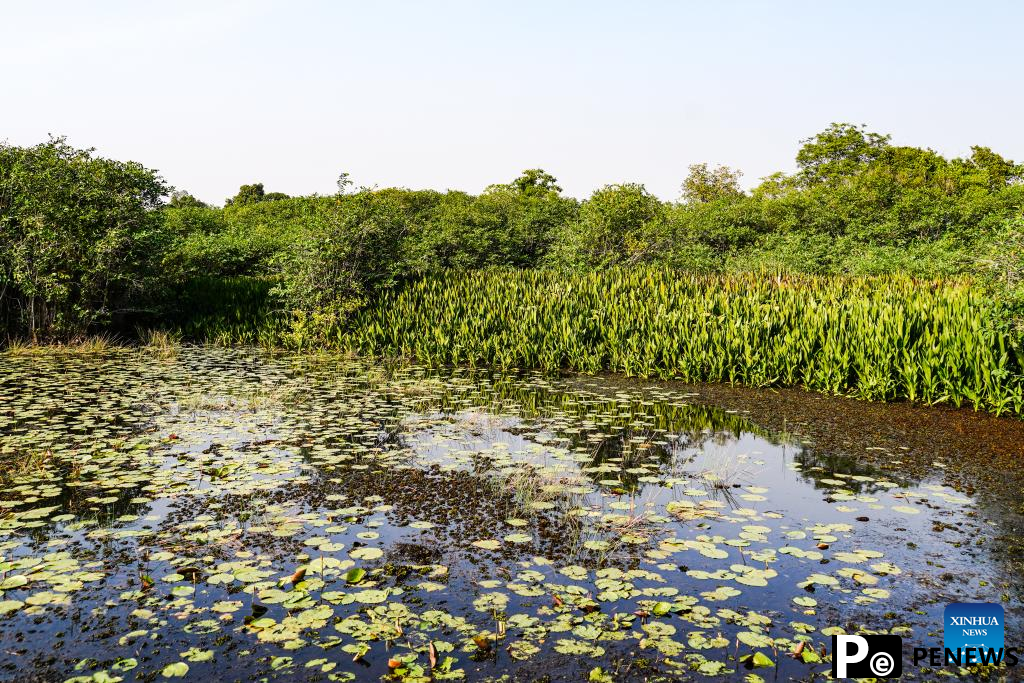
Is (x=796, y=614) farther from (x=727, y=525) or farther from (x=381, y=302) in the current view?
(x=381, y=302)

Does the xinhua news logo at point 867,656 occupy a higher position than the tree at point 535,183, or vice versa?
the tree at point 535,183

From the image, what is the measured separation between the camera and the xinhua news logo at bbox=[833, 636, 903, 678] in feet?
10.4

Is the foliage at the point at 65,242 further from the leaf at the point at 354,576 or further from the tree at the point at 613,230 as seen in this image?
the leaf at the point at 354,576

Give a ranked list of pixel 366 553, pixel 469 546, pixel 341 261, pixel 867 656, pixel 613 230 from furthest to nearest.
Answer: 1. pixel 613 230
2. pixel 341 261
3. pixel 469 546
4. pixel 366 553
5. pixel 867 656

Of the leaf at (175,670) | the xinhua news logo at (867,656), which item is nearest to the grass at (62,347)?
the leaf at (175,670)

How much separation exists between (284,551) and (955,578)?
369 cm

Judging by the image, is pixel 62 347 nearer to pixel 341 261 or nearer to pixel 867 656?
pixel 341 261

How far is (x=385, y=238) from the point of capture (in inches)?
619

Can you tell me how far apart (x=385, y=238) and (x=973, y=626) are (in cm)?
1353

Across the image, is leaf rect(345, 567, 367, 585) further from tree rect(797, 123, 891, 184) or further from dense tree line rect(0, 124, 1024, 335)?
tree rect(797, 123, 891, 184)

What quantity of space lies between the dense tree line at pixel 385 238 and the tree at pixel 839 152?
38.2 ft

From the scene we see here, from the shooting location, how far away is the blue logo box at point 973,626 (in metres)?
3.38

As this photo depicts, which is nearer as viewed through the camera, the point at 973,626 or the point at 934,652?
the point at 934,652

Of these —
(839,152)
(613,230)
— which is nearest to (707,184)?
(839,152)
